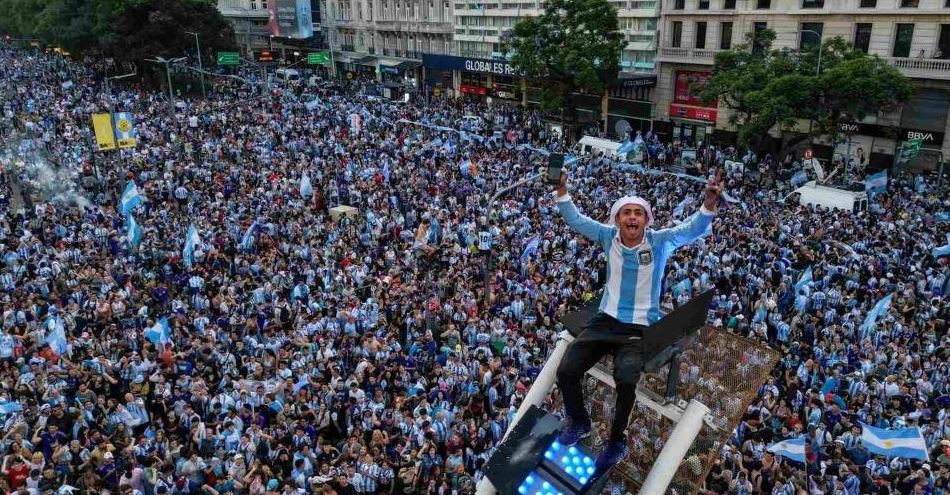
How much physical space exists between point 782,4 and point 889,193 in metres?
13.1

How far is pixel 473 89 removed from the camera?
179ft

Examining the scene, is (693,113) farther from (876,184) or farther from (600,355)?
(600,355)

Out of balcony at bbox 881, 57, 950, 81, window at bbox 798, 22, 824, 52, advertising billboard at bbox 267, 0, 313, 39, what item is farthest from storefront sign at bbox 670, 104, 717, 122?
advertising billboard at bbox 267, 0, 313, 39

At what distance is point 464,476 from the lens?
10.6 meters

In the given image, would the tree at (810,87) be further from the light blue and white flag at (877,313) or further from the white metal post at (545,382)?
the white metal post at (545,382)

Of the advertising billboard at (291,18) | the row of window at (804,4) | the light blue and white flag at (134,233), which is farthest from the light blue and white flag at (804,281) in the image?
the advertising billboard at (291,18)

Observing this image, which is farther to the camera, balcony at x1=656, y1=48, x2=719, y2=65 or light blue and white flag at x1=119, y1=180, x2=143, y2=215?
balcony at x1=656, y1=48, x2=719, y2=65

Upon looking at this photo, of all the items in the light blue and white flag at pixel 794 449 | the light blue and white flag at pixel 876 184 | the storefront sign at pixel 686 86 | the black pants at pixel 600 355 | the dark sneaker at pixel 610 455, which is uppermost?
the black pants at pixel 600 355

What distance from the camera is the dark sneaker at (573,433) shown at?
5.17 metres

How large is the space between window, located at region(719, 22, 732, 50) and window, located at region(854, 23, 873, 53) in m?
6.35

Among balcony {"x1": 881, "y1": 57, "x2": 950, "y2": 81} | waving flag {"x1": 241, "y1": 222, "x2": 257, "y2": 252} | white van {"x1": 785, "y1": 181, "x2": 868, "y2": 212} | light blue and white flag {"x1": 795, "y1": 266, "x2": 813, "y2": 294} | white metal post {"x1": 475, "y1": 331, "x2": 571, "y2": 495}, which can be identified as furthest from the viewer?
balcony {"x1": 881, "y1": 57, "x2": 950, "y2": 81}

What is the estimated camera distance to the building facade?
30312 mm

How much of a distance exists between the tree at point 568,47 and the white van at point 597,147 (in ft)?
17.7

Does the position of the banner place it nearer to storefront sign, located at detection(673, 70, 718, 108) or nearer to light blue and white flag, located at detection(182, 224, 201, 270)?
light blue and white flag, located at detection(182, 224, 201, 270)
